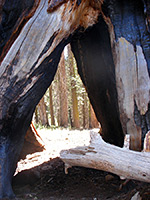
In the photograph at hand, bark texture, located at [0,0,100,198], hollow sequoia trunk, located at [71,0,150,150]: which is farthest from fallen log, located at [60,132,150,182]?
bark texture, located at [0,0,100,198]

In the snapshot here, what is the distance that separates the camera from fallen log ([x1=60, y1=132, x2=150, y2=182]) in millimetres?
2475

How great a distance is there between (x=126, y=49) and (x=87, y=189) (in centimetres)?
266

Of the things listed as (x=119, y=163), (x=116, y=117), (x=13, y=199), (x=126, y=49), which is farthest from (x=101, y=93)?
(x=13, y=199)

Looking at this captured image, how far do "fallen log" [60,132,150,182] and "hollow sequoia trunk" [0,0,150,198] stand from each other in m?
0.76

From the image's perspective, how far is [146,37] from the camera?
3484 mm

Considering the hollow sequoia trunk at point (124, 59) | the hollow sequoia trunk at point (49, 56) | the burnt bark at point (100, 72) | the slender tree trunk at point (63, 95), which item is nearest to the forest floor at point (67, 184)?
the hollow sequoia trunk at point (49, 56)

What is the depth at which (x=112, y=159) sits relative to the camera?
2.70 metres

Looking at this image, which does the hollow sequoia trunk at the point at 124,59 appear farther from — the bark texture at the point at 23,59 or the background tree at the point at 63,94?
the background tree at the point at 63,94

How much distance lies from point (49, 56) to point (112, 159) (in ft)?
6.63

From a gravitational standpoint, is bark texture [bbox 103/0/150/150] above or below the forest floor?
above

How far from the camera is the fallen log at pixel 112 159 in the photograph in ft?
8.12

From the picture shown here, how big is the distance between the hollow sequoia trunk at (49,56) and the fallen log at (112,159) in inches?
30.1

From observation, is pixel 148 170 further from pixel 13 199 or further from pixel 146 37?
pixel 146 37

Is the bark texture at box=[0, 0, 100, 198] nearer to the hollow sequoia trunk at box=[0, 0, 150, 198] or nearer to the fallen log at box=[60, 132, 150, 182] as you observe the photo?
the hollow sequoia trunk at box=[0, 0, 150, 198]
